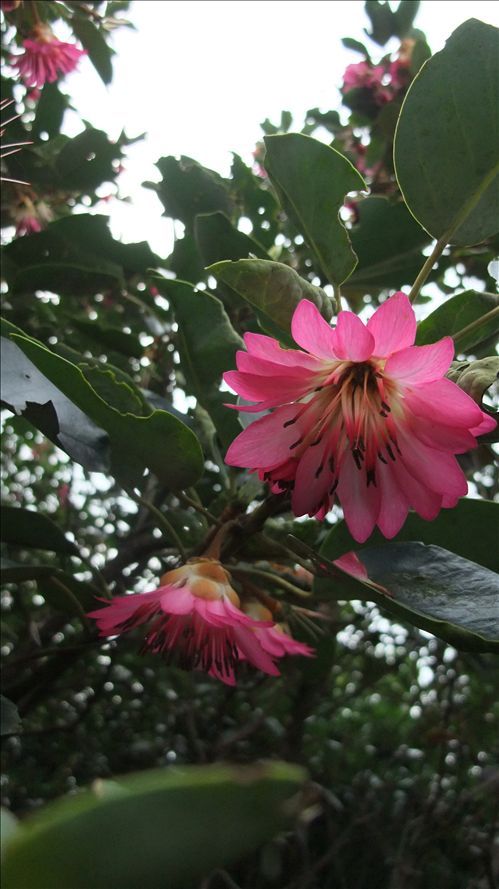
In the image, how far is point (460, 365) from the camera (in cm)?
79

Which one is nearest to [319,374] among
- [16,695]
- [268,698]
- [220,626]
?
[220,626]

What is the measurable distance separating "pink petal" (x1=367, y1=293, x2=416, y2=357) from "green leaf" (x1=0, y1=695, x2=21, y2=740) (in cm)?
60

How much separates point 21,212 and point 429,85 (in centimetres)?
129

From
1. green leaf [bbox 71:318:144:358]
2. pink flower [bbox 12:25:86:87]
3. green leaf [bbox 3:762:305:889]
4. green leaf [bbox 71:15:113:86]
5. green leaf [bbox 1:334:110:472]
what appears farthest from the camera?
green leaf [bbox 71:15:113:86]

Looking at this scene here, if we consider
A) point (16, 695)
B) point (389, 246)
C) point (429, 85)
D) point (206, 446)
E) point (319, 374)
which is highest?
point (429, 85)

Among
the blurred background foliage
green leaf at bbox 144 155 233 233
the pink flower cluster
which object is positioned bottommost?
the blurred background foliage

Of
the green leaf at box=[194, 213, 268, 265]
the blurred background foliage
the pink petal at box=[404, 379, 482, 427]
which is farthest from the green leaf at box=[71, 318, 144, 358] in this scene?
the pink petal at box=[404, 379, 482, 427]

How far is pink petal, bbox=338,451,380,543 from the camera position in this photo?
0.85 m

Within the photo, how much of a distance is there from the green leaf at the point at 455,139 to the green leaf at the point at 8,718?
74 cm

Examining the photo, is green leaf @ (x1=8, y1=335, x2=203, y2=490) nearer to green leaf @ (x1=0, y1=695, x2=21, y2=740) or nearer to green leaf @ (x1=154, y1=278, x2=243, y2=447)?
green leaf @ (x1=154, y1=278, x2=243, y2=447)

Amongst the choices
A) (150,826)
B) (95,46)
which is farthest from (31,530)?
(95,46)

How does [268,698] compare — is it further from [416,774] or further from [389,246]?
[389,246]

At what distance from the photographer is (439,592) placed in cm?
78

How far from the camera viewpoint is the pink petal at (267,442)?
811 mm
